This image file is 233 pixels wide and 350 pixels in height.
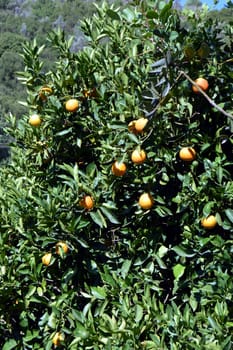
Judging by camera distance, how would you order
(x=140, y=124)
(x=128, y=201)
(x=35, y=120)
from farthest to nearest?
(x=35, y=120) → (x=128, y=201) → (x=140, y=124)

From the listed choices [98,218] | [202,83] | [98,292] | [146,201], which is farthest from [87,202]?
[202,83]

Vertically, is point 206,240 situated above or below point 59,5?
above

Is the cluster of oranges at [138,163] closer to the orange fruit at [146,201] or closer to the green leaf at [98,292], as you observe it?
the orange fruit at [146,201]

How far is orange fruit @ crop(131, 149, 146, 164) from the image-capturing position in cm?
177

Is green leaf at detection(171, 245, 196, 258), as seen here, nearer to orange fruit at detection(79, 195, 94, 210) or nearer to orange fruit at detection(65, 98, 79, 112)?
orange fruit at detection(79, 195, 94, 210)

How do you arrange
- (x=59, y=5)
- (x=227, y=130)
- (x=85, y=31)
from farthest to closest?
(x=59, y=5), (x=85, y=31), (x=227, y=130)

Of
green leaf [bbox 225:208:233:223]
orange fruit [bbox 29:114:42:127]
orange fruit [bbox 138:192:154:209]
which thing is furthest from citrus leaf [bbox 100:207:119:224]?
orange fruit [bbox 29:114:42:127]

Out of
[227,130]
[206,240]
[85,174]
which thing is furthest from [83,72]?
[206,240]

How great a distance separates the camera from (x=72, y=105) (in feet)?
6.63

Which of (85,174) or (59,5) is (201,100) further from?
Answer: (59,5)

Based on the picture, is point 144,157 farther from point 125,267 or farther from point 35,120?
point 35,120

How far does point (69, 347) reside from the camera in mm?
1865

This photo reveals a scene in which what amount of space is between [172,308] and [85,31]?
43.8 inches

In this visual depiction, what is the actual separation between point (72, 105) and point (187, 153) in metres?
0.45
